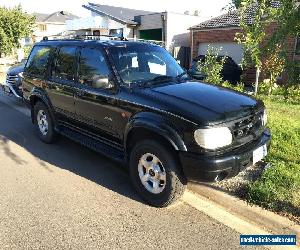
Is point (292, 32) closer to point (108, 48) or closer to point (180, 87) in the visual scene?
point (180, 87)

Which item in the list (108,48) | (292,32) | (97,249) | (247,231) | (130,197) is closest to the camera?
(97,249)

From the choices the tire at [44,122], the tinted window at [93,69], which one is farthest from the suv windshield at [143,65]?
the tire at [44,122]

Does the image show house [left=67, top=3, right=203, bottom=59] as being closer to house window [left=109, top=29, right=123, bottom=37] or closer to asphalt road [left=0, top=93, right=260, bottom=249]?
house window [left=109, top=29, right=123, bottom=37]

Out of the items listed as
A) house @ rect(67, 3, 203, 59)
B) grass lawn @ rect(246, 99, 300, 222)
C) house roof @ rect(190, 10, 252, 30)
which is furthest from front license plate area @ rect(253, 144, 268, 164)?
house @ rect(67, 3, 203, 59)

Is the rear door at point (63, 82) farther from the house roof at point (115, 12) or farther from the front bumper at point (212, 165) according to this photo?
the house roof at point (115, 12)

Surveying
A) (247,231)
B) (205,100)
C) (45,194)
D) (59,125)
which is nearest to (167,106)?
(205,100)

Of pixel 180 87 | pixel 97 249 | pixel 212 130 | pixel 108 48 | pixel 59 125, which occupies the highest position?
pixel 108 48

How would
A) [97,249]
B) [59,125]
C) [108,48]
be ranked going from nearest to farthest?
[97,249], [108,48], [59,125]

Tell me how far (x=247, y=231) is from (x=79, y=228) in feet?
5.98

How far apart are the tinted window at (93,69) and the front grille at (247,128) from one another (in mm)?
1847

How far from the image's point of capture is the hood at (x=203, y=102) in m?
3.88

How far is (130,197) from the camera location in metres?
4.55

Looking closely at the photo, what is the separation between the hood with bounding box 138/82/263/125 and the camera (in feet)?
12.7

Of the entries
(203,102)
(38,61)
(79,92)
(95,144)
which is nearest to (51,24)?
(38,61)
